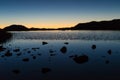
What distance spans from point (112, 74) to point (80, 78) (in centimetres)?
403

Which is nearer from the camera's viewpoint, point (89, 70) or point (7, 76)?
point (7, 76)

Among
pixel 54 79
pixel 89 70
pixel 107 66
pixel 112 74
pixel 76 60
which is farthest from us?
pixel 76 60

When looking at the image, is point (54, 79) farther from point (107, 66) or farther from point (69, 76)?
point (107, 66)

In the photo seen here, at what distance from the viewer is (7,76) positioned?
21.7 meters

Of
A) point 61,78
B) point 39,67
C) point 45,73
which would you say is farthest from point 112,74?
point 39,67

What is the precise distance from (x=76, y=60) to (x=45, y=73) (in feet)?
28.6

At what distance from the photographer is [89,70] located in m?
24.3

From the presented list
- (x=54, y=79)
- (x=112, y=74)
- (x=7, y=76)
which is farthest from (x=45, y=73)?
(x=112, y=74)

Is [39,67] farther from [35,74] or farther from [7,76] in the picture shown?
[7,76]

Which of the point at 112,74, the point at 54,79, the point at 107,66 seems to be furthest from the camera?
the point at 107,66

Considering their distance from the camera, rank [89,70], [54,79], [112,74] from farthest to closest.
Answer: [89,70] → [112,74] → [54,79]

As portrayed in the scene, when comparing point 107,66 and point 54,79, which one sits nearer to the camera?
point 54,79

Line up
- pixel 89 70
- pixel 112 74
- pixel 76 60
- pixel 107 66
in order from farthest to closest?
pixel 76 60 → pixel 107 66 → pixel 89 70 → pixel 112 74

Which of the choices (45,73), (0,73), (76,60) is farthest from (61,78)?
(76,60)
